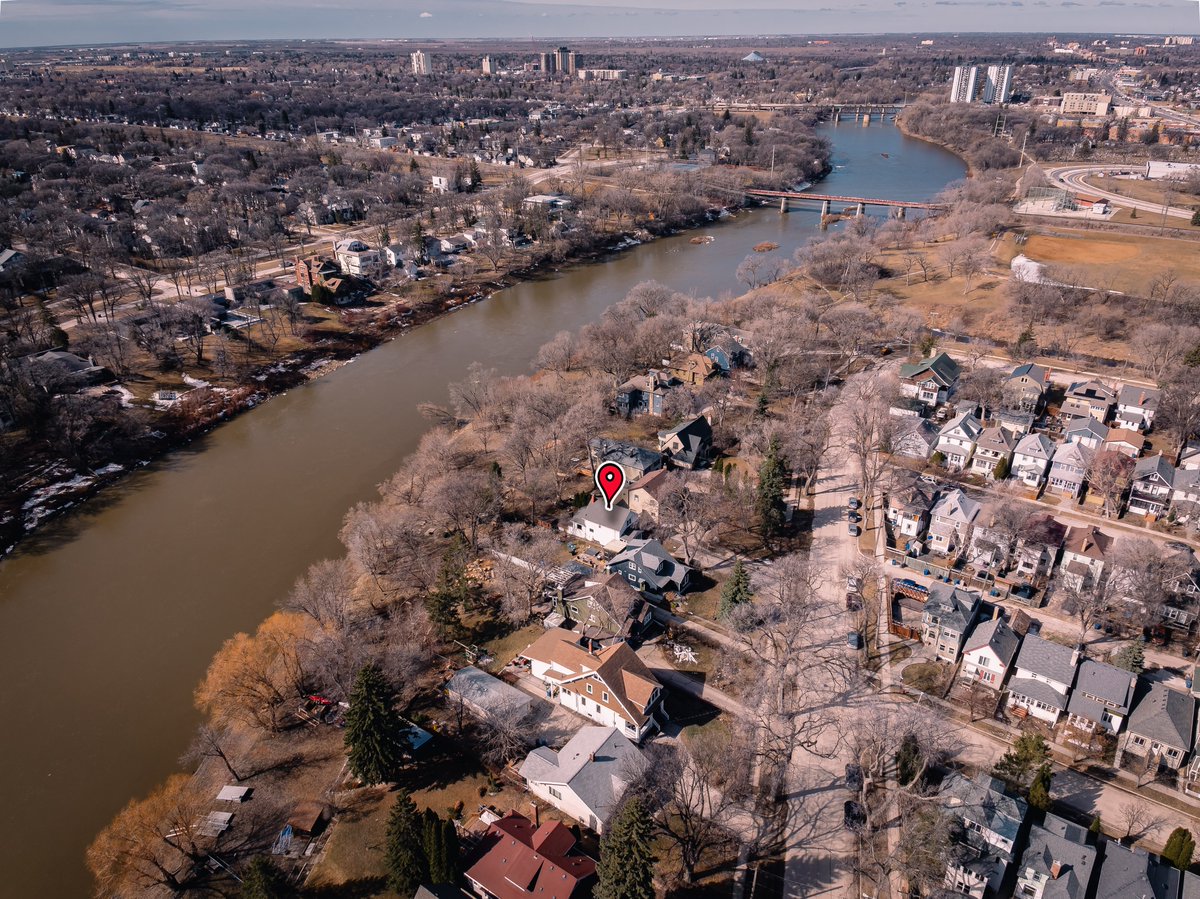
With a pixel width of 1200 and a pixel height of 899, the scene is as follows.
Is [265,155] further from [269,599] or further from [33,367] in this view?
[269,599]

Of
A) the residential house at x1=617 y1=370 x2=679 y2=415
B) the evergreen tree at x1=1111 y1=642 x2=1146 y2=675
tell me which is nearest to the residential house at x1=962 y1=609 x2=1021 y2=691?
the evergreen tree at x1=1111 y1=642 x2=1146 y2=675

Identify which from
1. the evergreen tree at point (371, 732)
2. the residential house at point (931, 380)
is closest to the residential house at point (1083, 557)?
the residential house at point (931, 380)

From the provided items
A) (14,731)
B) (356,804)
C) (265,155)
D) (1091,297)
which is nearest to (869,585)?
(356,804)

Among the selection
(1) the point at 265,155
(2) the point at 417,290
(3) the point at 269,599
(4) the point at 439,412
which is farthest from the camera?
(1) the point at 265,155

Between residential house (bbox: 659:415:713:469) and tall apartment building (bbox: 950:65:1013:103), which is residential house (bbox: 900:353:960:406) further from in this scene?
tall apartment building (bbox: 950:65:1013:103)

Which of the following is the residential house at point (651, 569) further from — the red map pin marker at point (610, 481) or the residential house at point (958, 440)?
the residential house at point (958, 440)

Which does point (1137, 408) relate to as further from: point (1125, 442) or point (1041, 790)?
point (1041, 790)
